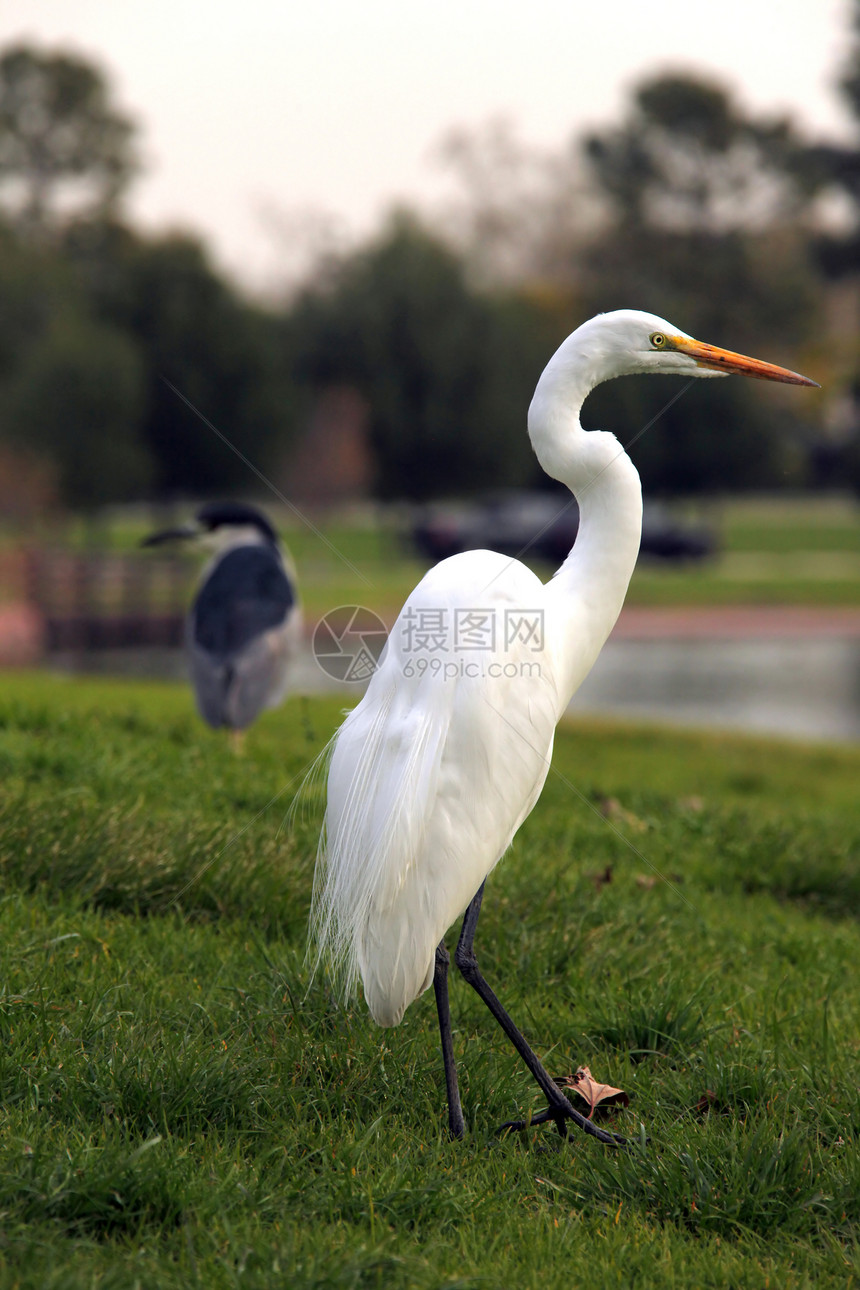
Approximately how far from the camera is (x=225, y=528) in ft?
27.7

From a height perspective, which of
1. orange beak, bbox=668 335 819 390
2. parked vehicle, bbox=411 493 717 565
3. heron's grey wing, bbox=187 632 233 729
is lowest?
parked vehicle, bbox=411 493 717 565

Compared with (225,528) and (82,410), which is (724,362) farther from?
(82,410)

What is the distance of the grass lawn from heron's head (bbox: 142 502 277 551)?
3.49 meters

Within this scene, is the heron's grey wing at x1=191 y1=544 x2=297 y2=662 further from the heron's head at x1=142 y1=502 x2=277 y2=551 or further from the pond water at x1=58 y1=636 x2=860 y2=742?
the pond water at x1=58 y1=636 x2=860 y2=742

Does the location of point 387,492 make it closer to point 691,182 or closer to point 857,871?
point 691,182

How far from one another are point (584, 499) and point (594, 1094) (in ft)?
4.93

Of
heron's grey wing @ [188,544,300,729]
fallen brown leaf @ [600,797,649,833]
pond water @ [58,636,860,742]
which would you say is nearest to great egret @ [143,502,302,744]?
heron's grey wing @ [188,544,300,729]

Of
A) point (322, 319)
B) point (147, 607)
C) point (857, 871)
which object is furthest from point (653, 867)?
point (322, 319)

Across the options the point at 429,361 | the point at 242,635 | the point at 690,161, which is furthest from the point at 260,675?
the point at 690,161

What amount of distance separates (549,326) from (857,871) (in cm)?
3247

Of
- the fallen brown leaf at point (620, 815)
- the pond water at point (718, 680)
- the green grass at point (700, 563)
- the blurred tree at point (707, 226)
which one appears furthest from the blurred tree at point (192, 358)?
the fallen brown leaf at point (620, 815)

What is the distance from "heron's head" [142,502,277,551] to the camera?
828 centimetres

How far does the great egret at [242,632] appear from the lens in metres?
6.70

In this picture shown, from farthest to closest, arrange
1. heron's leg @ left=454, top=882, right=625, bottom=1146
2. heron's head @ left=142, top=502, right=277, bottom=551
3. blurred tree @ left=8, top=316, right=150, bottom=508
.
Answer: blurred tree @ left=8, top=316, right=150, bottom=508, heron's head @ left=142, top=502, right=277, bottom=551, heron's leg @ left=454, top=882, right=625, bottom=1146
